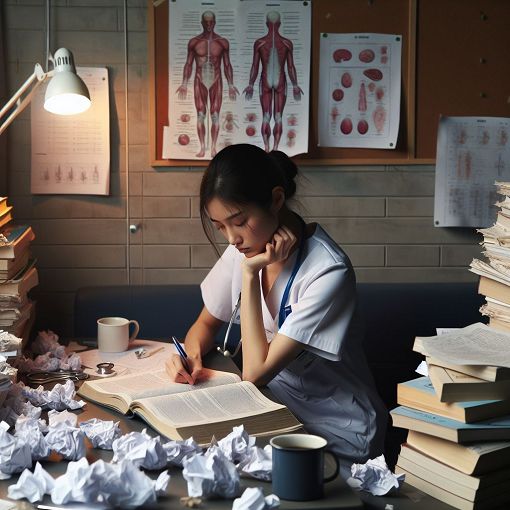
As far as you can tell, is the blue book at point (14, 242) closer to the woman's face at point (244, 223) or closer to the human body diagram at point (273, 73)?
the woman's face at point (244, 223)

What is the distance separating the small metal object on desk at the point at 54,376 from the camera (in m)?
2.06

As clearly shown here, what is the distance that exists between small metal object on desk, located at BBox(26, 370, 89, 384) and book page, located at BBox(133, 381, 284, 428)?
39 cm

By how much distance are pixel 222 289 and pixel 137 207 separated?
833mm

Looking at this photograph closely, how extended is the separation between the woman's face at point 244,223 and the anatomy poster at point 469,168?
127 cm

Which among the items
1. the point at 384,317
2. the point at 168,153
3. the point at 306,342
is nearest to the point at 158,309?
the point at 168,153

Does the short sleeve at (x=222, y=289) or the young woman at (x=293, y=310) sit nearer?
the young woman at (x=293, y=310)

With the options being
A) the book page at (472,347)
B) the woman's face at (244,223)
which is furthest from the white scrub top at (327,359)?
the book page at (472,347)

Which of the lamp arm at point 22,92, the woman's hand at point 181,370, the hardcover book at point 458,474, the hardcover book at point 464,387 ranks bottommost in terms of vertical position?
the hardcover book at point 458,474

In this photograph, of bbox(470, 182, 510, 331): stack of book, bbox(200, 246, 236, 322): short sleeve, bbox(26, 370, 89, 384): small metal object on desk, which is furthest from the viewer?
bbox(200, 246, 236, 322): short sleeve

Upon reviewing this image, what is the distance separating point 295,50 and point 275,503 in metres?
2.24

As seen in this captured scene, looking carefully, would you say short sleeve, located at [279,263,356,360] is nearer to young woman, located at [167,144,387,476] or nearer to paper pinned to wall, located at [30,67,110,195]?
young woman, located at [167,144,387,476]

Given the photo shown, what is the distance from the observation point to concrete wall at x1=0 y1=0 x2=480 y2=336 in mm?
3121

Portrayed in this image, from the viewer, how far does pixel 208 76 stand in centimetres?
316

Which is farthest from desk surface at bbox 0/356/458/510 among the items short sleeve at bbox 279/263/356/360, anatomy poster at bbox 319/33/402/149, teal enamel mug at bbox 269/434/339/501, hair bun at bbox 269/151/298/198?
anatomy poster at bbox 319/33/402/149
